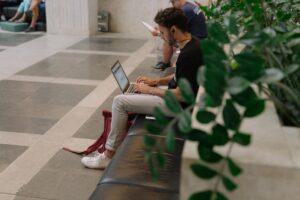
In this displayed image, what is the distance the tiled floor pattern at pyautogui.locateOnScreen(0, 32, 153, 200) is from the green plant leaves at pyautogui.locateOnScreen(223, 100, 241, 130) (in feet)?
6.95

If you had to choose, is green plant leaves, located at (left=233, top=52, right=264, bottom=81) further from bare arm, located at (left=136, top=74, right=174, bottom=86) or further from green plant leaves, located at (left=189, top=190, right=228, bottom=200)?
bare arm, located at (left=136, top=74, right=174, bottom=86)

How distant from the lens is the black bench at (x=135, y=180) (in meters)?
2.05

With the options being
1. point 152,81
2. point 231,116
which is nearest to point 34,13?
point 152,81

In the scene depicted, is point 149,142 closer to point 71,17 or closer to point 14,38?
point 14,38

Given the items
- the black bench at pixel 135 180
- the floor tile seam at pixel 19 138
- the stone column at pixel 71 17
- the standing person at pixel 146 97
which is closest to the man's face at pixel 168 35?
the standing person at pixel 146 97

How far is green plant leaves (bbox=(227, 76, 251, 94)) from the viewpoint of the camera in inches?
33.7

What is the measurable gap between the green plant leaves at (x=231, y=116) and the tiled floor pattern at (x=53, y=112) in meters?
2.12

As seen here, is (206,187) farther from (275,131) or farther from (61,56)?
(61,56)

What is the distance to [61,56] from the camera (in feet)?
23.6

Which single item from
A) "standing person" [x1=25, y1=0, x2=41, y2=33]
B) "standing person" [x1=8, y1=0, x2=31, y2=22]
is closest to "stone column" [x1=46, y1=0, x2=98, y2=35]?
"standing person" [x1=25, y1=0, x2=41, y2=33]

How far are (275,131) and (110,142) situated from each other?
198 centimetres

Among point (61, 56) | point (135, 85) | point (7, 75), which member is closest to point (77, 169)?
point (135, 85)

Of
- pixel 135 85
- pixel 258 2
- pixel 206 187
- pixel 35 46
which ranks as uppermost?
pixel 258 2

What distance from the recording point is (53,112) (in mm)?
4484
